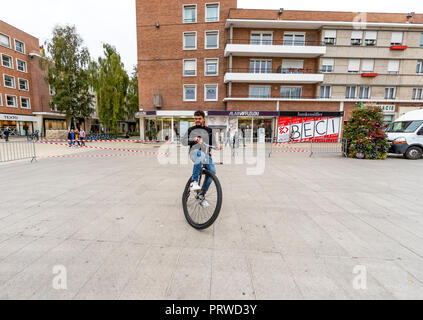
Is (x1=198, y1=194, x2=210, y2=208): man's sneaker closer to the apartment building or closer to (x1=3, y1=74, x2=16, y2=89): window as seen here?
the apartment building

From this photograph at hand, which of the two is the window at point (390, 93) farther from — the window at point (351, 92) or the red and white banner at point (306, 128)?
the red and white banner at point (306, 128)

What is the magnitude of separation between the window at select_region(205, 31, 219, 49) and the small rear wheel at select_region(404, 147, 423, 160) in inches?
757

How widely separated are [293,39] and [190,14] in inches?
456

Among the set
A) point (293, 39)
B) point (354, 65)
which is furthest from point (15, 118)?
point (354, 65)

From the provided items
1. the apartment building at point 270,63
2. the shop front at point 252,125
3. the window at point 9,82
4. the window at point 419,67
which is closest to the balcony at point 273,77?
the apartment building at point 270,63

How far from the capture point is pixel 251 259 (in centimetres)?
252

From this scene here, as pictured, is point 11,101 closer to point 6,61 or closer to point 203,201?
point 6,61

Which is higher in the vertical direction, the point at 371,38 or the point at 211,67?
the point at 371,38

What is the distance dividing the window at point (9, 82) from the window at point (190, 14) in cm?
2792

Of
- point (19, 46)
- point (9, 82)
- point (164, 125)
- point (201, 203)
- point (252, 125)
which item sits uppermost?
point (19, 46)

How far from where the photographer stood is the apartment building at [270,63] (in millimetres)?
21656

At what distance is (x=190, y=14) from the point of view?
2231 cm

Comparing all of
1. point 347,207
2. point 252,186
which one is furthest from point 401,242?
point 252,186
